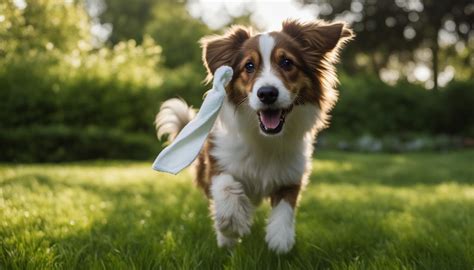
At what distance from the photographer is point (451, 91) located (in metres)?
19.1

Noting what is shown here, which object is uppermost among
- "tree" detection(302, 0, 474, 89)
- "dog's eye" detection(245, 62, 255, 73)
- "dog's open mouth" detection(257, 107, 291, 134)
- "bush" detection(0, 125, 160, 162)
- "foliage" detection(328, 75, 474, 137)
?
"dog's eye" detection(245, 62, 255, 73)

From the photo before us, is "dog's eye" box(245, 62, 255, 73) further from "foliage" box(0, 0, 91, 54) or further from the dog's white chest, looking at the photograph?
"foliage" box(0, 0, 91, 54)

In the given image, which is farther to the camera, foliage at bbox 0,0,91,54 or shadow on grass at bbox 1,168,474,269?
foliage at bbox 0,0,91,54

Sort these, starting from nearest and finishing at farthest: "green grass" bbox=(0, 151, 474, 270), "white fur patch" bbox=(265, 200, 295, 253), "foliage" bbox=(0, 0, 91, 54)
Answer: "green grass" bbox=(0, 151, 474, 270) → "white fur patch" bbox=(265, 200, 295, 253) → "foliage" bbox=(0, 0, 91, 54)

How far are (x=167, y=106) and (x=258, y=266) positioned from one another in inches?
98.1

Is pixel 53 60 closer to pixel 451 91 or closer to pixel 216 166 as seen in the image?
pixel 216 166

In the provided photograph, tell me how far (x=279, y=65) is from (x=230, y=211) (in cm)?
111

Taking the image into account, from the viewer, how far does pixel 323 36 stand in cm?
372

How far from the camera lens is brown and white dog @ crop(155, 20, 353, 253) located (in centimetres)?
343

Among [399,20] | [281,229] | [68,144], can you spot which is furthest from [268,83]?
[399,20]

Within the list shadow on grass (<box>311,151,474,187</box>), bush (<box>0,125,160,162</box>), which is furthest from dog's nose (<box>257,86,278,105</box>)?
bush (<box>0,125,160,162</box>)

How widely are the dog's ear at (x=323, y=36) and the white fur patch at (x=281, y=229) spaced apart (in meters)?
1.24

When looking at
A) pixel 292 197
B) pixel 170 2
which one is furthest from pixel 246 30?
pixel 170 2

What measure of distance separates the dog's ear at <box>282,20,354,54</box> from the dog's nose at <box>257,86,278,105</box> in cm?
71
